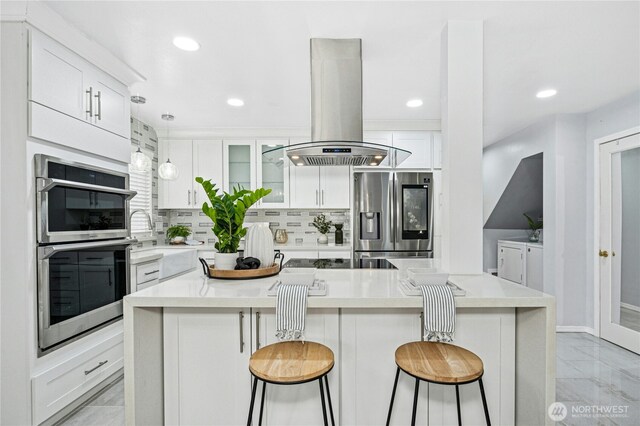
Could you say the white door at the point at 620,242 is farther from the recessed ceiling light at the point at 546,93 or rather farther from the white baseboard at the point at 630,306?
the recessed ceiling light at the point at 546,93

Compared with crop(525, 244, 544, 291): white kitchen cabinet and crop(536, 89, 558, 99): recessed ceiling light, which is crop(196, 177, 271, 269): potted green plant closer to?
crop(536, 89, 558, 99): recessed ceiling light

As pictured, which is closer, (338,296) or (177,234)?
(338,296)

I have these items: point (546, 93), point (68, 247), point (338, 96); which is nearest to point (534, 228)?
point (546, 93)

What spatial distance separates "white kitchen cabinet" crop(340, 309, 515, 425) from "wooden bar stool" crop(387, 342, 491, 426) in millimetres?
182

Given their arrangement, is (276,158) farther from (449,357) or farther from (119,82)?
(449,357)

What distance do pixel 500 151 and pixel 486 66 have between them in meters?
3.09

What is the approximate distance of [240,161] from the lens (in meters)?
4.40

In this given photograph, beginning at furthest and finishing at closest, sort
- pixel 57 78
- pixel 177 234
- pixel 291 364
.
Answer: pixel 177 234, pixel 57 78, pixel 291 364

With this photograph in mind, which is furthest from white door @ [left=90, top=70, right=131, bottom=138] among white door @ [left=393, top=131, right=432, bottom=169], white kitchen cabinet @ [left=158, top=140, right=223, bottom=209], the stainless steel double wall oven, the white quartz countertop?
white door @ [left=393, top=131, right=432, bottom=169]

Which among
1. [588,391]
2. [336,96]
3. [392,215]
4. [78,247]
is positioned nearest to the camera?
[78,247]

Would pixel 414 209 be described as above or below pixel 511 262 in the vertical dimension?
above

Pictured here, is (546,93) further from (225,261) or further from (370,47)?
(225,261)

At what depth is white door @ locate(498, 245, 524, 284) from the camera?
4.85 meters

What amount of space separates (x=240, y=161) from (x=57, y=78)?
2502 millimetres
